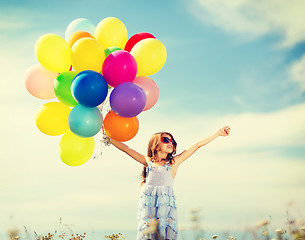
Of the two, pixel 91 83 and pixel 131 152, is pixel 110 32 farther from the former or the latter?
pixel 131 152

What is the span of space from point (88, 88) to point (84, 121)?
14.7 inches

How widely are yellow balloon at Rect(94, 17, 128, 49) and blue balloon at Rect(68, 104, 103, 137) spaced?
0.94 metres

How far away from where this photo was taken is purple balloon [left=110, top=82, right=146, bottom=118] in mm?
3939

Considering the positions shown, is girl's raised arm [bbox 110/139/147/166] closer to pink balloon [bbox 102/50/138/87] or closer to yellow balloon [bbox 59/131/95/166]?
yellow balloon [bbox 59/131/95/166]

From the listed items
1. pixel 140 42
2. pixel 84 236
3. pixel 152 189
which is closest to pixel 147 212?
pixel 152 189

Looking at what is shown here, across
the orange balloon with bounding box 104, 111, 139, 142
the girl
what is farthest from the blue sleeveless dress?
the orange balloon with bounding box 104, 111, 139, 142

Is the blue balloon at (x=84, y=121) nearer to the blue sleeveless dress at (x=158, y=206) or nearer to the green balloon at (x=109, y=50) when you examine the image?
the green balloon at (x=109, y=50)

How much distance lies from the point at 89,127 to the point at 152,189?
3.30 ft

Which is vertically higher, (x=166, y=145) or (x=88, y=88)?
(x=88, y=88)

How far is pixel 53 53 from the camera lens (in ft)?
13.7

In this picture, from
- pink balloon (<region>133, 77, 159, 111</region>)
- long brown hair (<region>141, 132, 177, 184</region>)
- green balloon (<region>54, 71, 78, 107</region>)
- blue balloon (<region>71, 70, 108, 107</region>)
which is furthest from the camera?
long brown hair (<region>141, 132, 177, 184</region>)

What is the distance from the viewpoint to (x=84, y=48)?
4070mm

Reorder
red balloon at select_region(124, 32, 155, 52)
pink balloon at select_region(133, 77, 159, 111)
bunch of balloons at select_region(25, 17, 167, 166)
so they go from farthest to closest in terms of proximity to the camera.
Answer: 1. red balloon at select_region(124, 32, 155, 52)
2. pink balloon at select_region(133, 77, 159, 111)
3. bunch of balloons at select_region(25, 17, 167, 166)

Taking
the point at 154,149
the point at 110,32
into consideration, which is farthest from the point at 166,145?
the point at 110,32
